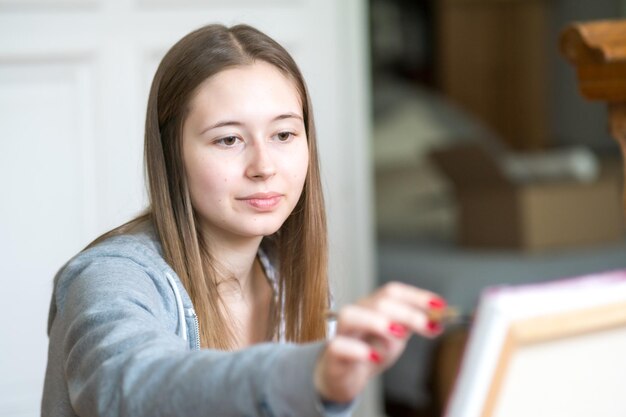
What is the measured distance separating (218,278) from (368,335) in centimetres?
54

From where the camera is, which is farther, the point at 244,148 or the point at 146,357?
the point at 244,148

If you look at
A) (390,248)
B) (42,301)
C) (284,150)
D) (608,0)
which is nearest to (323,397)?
(284,150)

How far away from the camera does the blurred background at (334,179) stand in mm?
2332

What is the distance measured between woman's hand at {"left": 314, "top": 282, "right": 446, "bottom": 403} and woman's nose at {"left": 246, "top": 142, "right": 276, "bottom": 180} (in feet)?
1.29

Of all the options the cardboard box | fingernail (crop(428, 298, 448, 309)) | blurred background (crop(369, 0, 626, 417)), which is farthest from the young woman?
the cardboard box

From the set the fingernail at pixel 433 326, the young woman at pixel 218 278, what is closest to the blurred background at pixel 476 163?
the young woman at pixel 218 278

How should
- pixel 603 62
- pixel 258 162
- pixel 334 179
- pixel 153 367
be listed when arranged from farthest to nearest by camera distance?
pixel 334 179
pixel 603 62
pixel 258 162
pixel 153 367

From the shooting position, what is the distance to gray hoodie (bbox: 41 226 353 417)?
69cm

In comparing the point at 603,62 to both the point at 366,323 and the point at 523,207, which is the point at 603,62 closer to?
the point at 366,323

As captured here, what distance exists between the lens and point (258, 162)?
105 cm

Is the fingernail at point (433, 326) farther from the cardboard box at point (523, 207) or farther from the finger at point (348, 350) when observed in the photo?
the cardboard box at point (523, 207)

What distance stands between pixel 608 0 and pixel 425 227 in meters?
1.88

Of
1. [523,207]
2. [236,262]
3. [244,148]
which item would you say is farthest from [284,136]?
[523,207]

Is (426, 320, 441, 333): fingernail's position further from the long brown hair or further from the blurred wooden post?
the blurred wooden post
